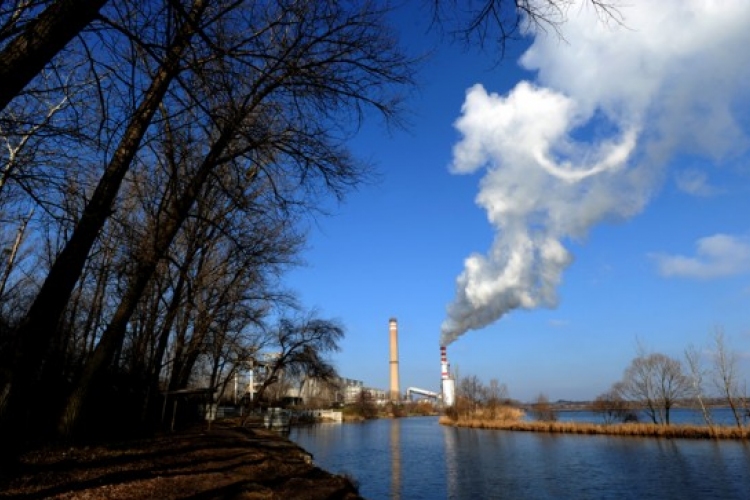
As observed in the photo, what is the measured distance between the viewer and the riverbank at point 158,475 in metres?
7.03

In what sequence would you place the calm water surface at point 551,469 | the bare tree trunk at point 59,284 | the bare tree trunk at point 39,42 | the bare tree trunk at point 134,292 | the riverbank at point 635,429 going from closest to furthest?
the bare tree trunk at point 39,42 < the bare tree trunk at point 59,284 < the bare tree trunk at point 134,292 < the calm water surface at point 551,469 < the riverbank at point 635,429

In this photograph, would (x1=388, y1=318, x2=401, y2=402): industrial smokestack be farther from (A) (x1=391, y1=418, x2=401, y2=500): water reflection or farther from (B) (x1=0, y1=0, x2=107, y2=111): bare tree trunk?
(B) (x1=0, y1=0, x2=107, y2=111): bare tree trunk

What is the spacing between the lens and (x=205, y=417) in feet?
115

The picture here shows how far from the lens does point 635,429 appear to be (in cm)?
4094

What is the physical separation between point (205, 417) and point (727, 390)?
1439 inches

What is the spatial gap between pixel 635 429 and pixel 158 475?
4026 cm

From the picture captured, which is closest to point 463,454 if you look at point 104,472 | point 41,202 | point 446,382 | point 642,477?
point 642,477

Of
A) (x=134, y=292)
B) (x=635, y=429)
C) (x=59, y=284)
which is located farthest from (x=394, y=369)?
(x=59, y=284)

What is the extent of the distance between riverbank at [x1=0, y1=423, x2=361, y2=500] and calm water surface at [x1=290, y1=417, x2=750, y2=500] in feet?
27.2

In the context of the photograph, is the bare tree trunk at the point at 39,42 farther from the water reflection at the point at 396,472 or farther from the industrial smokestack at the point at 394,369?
the industrial smokestack at the point at 394,369

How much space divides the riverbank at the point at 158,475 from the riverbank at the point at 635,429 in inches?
1305

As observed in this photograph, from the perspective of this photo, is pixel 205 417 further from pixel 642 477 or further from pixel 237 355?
pixel 642 477

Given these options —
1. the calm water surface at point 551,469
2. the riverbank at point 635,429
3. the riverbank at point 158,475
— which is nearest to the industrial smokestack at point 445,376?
the riverbank at point 635,429

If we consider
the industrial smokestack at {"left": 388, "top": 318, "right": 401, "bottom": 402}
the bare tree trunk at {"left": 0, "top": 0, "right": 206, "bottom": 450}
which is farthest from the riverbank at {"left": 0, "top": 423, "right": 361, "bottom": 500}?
the industrial smokestack at {"left": 388, "top": 318, "right": 401, "bottom": 402}
